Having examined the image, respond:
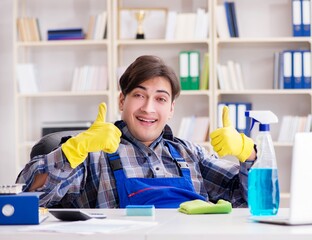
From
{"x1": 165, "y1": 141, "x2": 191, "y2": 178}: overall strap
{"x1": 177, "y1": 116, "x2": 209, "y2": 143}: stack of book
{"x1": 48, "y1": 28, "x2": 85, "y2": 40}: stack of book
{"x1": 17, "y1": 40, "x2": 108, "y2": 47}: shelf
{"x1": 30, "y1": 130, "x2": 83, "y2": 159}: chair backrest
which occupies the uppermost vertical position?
{"x1": 48, "y1": 28, "x2": 85, "y2": 40}: stack of book

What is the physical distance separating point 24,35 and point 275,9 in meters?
1.86

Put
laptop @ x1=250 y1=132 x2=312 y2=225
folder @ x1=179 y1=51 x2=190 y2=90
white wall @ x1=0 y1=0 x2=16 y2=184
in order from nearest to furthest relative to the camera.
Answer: laptop @ x1=250 y1=132 x2=312 y2=225 < folder @ x1=179 y1=51 x2=190 y2=90 < white wall @ x1=0 y1=0 x2=16 y2=184

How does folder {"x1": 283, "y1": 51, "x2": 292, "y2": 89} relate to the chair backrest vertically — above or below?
above

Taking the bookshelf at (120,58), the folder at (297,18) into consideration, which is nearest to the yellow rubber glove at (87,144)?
the bookshelf at (120,58)

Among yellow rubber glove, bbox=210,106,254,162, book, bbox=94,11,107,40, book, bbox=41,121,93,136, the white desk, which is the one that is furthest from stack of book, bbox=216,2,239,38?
the white desk

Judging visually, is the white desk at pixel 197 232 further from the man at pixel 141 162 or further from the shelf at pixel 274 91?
the shelf at pixel 274 91

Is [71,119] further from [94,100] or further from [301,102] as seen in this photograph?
[301,102]

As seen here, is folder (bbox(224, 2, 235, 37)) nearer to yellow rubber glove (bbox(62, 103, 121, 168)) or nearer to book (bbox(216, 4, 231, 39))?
book (bbox(216, 4, 231, 39))

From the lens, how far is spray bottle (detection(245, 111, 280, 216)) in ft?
6.84

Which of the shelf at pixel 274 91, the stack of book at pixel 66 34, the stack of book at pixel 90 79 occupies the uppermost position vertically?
the stack of book at pixel 66 34

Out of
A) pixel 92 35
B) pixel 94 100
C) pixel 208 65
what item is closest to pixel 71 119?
pixel 94 100

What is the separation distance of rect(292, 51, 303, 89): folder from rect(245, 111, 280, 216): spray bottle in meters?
3.34

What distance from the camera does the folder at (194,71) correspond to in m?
5.44

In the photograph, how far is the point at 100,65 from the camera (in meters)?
5.73
